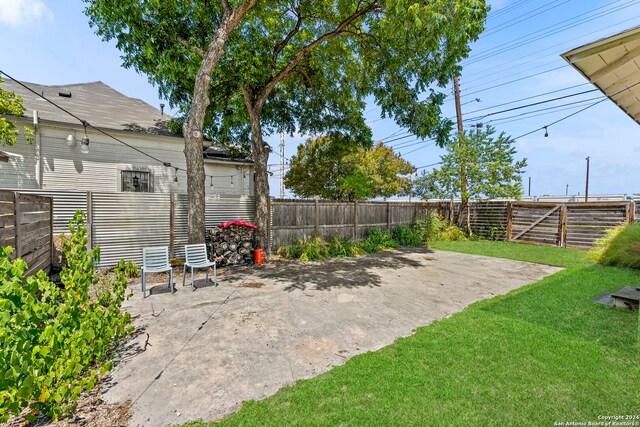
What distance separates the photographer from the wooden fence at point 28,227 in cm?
351

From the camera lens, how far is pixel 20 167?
8.27 metres

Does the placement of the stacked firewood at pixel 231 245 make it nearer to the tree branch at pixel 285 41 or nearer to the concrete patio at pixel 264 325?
the concrete patio at pixel 264 325

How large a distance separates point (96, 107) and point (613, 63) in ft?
44.0

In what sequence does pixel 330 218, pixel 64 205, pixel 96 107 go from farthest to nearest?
pixel 330 218, pixel 96 107, pixel 64 205

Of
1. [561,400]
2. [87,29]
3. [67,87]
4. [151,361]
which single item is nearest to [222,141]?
[87,29]

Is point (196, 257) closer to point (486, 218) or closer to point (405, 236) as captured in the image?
point (405, 236)

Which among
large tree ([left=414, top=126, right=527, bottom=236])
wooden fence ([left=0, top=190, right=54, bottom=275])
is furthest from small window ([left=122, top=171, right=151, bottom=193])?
large tree ([left=414, top=126, right=527, bottom=236])

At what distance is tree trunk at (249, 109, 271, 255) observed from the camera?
8469 mm

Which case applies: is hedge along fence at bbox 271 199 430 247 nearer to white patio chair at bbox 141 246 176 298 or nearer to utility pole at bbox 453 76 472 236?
utility pole at bbox 453 76 472 236

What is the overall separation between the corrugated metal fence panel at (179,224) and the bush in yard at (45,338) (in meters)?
4.83

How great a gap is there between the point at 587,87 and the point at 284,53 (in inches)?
→ 470

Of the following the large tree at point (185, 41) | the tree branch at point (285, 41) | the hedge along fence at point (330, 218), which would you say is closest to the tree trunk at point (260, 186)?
the hedge along fence at point (330, 218)

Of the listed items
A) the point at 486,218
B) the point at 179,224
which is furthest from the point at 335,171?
the point at 179,224

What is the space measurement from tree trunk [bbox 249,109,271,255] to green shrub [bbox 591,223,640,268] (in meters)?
9.19
